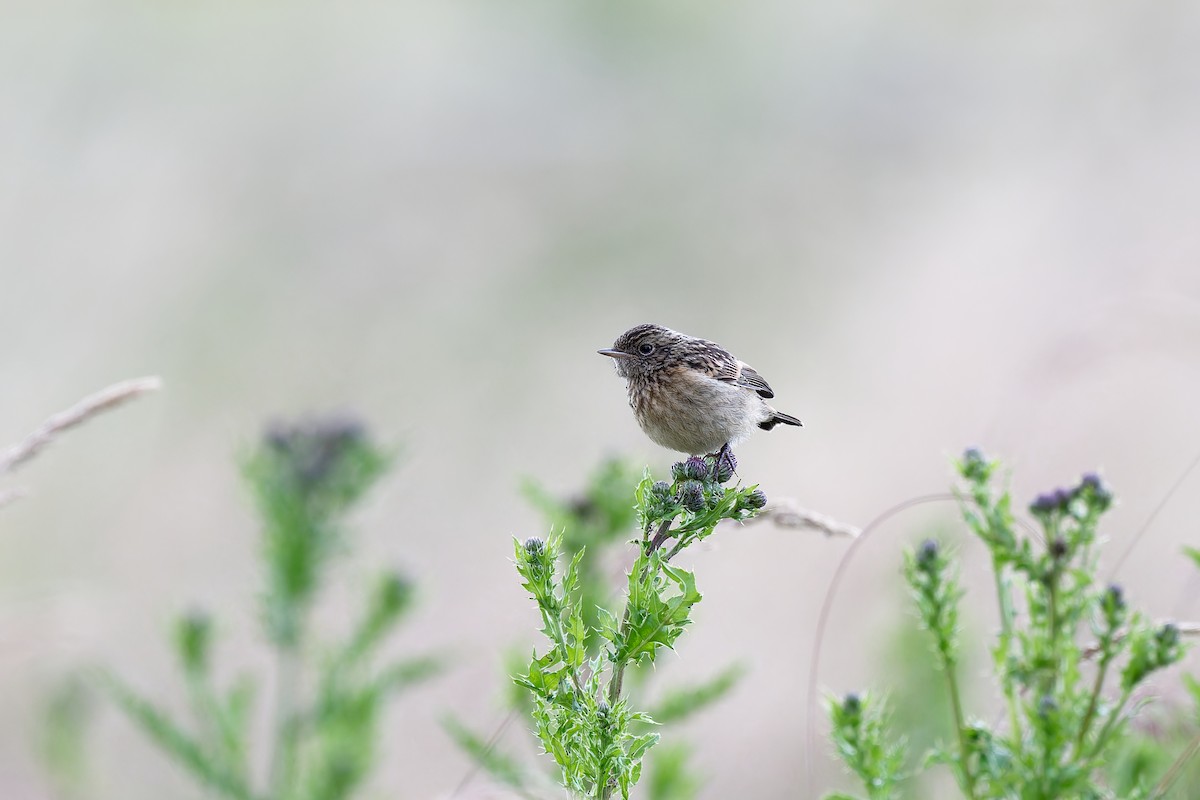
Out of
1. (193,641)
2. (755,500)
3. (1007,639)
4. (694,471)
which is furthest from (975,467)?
(193,641)

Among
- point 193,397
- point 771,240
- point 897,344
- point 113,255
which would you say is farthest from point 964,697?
point 113,255

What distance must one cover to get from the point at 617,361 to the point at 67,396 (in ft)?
41.6

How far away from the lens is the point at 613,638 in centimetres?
188

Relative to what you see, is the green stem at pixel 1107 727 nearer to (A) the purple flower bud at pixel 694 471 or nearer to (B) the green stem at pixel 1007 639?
(B) the green stem at pixel 1007 639

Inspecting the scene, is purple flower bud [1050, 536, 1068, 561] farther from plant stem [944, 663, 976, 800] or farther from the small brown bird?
the small brown bird

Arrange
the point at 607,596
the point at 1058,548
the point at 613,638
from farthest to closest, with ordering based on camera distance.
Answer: the point at 607,596, the point at 1058,548, the point at 613,638

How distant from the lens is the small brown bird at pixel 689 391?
3346 millimetres

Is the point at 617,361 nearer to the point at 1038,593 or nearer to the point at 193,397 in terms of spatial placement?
the point at 1038,593

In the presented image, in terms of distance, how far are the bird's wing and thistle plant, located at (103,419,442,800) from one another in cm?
126

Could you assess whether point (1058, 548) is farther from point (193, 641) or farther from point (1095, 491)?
point (193, 641)

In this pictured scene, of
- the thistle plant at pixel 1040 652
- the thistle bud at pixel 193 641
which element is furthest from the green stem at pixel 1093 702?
the thistle bud at pixel 193 641

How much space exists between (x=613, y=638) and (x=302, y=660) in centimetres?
238

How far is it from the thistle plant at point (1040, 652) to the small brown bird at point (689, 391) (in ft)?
3.73

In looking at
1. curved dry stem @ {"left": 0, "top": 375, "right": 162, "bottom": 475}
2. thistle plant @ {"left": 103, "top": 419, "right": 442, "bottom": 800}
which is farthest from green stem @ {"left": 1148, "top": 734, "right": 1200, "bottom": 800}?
thistle plant @ {"left": 103, "top": 419, "right": 442, "bottom": 800}
